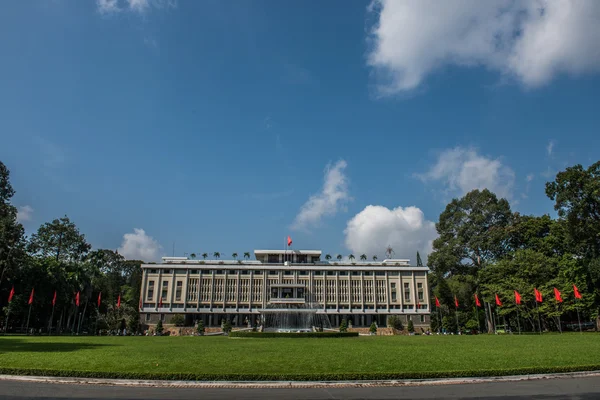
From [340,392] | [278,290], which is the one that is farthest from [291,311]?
[340,392]

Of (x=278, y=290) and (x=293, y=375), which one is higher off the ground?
(x=278, y=290)

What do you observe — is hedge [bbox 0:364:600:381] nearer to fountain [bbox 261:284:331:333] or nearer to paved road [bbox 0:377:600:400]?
paved road [bbox 0:377:600:400]

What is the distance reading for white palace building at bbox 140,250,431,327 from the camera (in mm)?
76125

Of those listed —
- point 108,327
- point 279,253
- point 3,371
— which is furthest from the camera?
point 279,253

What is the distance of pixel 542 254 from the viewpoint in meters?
53.8

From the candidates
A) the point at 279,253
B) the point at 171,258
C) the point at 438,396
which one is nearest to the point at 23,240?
the point at 171,258

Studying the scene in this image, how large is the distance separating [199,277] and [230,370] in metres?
→ 65.3

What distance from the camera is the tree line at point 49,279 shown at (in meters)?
49.8

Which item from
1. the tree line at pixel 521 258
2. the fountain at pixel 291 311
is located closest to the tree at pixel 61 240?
the fountain at pixel 291 311

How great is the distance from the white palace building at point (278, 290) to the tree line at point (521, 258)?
8058mm

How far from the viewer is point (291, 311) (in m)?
59.0

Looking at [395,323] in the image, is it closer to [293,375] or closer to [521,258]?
[521,258]

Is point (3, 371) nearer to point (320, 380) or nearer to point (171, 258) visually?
point (320, 380)

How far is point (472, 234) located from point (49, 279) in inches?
2352
